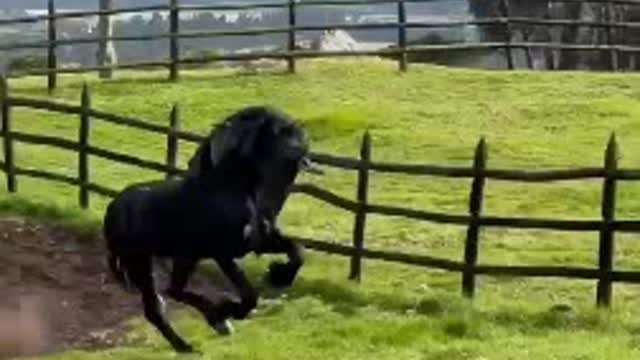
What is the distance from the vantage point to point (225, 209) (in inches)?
352

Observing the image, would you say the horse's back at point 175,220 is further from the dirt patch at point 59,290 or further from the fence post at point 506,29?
the fence post at point 506,29

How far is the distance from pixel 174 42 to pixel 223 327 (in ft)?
52.5

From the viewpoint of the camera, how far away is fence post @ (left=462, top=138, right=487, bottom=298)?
38.5 ft

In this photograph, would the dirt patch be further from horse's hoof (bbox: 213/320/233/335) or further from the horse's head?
the horse's head

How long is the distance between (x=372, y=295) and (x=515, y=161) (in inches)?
304

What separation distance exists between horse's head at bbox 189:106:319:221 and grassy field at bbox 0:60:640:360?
1.30 metres

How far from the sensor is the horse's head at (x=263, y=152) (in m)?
8.83

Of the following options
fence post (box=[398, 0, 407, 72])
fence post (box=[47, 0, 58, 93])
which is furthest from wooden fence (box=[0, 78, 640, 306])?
fence post (box=[398, 0, 407, 72])

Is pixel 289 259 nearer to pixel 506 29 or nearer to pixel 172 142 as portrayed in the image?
pixel 172 142

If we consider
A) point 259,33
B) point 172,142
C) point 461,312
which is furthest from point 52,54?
point 461,312

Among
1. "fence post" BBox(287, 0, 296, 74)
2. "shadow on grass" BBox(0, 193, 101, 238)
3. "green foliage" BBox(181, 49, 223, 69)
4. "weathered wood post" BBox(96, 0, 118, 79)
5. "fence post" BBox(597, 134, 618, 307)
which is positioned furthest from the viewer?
"weathered wood post" BBox(96, 0, 118, 79)

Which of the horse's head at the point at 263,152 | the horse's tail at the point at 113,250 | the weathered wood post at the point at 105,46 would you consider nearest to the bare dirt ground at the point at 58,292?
the horse's tail at the point at 113,250

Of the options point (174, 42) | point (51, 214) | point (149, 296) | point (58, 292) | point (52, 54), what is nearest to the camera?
point (149, 296)

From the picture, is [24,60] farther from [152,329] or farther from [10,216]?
[152,329]
